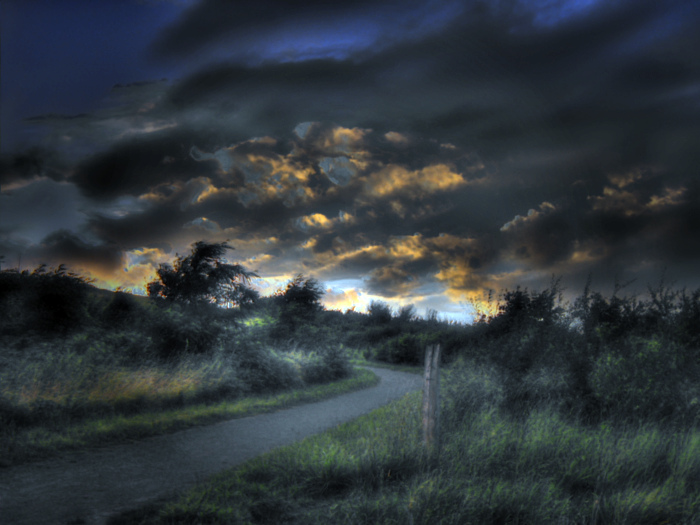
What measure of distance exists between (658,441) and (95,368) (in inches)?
453

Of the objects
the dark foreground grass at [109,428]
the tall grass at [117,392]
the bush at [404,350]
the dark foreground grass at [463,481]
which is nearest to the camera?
the dark foreground grass at [463,481]

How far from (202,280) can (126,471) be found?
1216 centimetres

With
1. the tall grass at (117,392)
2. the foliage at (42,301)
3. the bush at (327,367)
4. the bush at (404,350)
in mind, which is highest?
the foliage at (42,301)

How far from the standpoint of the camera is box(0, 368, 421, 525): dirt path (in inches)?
185

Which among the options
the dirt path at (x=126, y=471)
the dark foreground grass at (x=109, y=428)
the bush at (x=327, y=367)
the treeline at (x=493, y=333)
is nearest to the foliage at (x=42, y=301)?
the treeline at (x=493, y=333)

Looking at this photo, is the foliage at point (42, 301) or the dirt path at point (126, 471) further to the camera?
the foliage at point (42, 301)

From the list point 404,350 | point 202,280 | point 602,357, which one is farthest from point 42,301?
point 404,350

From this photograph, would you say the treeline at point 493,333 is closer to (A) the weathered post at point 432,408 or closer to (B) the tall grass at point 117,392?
(B) the tall grass at point 117,392

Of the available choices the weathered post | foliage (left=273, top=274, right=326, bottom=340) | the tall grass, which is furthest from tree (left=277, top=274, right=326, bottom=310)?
the weathered post

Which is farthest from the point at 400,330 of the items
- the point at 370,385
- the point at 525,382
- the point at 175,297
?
the point at 525,382

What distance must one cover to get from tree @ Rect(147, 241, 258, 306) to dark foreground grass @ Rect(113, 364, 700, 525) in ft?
36.1

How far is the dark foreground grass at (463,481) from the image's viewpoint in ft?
15.8

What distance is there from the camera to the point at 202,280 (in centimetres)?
1766

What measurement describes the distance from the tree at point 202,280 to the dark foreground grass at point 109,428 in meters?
6.60
